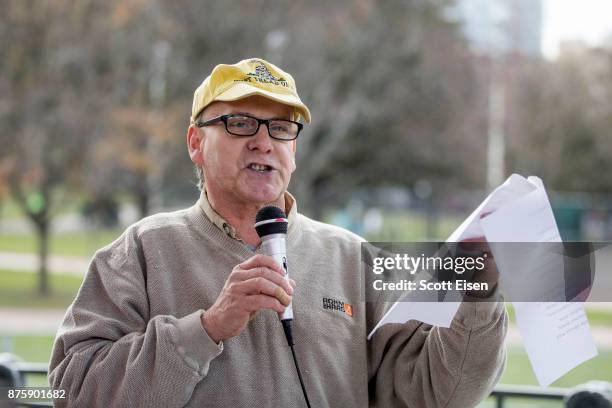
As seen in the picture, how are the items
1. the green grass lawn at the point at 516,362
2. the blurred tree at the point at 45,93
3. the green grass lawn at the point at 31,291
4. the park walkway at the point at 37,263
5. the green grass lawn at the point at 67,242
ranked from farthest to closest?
the green grass lawn at the point at 67,242 → the park walkway at the point at 37,263 → the blurred tree at the point at 45,93 → the green grass lawn at the point at 31,291 → the green grass lawn at the point at 516,362

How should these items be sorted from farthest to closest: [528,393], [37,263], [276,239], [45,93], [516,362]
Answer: [37,263] → [45,93] → [516,362] → [528,393] → [276,239]

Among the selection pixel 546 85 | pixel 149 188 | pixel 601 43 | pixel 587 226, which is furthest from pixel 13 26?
pixel 546 85

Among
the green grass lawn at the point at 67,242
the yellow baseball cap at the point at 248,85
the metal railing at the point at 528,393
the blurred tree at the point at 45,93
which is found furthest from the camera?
the green grass lawn at the point at 67,242

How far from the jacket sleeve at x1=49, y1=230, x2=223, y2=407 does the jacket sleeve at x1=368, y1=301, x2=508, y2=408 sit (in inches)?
23.8

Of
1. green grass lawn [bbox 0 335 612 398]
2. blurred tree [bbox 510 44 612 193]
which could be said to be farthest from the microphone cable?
blurred tree [bbox 510 44 612 193]

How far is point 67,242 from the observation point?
29688 millimetres

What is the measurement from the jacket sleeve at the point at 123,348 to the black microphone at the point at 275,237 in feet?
0.64

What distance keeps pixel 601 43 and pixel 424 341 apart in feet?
95.3

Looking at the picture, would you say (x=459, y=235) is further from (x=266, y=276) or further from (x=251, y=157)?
(x=251, y=157)

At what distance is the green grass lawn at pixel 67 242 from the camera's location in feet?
84.8

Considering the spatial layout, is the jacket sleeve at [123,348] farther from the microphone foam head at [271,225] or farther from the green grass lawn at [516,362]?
the green grass lawn at [516,362]

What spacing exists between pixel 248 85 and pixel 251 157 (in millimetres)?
206

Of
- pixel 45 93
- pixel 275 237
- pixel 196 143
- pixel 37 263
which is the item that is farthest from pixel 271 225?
pixel 37 263

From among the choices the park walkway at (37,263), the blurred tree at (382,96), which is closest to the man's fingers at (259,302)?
the blurred tree at (382,96)
